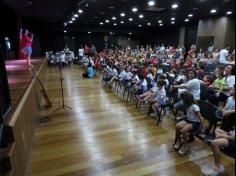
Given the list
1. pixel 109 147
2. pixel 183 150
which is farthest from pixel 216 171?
pixel 109 147

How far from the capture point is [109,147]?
3.38 metres

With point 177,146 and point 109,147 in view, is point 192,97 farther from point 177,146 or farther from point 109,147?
point 109,147

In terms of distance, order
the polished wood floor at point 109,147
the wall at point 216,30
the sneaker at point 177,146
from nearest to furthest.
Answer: the polished wood floor at point 109,147 → the sneaker at point 177,146 → the wall at point 216,30

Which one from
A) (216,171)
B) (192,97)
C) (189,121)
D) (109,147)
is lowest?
(109,147)

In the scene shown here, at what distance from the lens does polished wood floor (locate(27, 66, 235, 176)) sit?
2812mm

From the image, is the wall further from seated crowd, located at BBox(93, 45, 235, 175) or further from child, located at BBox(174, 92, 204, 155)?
child, located at BBox(174, 92, 204, 155)

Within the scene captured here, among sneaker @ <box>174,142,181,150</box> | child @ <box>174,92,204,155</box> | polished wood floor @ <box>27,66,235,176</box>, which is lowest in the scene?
polished wood floor @ <box>27,66,235,176</box>

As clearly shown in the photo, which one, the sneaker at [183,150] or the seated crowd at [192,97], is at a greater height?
the seated crowd at [192,97]

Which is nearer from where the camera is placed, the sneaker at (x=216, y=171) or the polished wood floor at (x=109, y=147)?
the sneaker at (x=216, y=171)

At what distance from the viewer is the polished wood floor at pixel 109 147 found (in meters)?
2.81

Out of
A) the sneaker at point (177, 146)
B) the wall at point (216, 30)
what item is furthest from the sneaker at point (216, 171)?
the wall at point (216, 30)

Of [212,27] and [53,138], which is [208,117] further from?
[212,27]

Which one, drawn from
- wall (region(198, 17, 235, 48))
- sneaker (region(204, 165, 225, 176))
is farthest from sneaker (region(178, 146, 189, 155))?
wall (region(198, 17, 235, 48))

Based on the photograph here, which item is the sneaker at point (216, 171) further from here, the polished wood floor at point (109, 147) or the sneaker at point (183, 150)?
the sneaker at point (183, 150)
